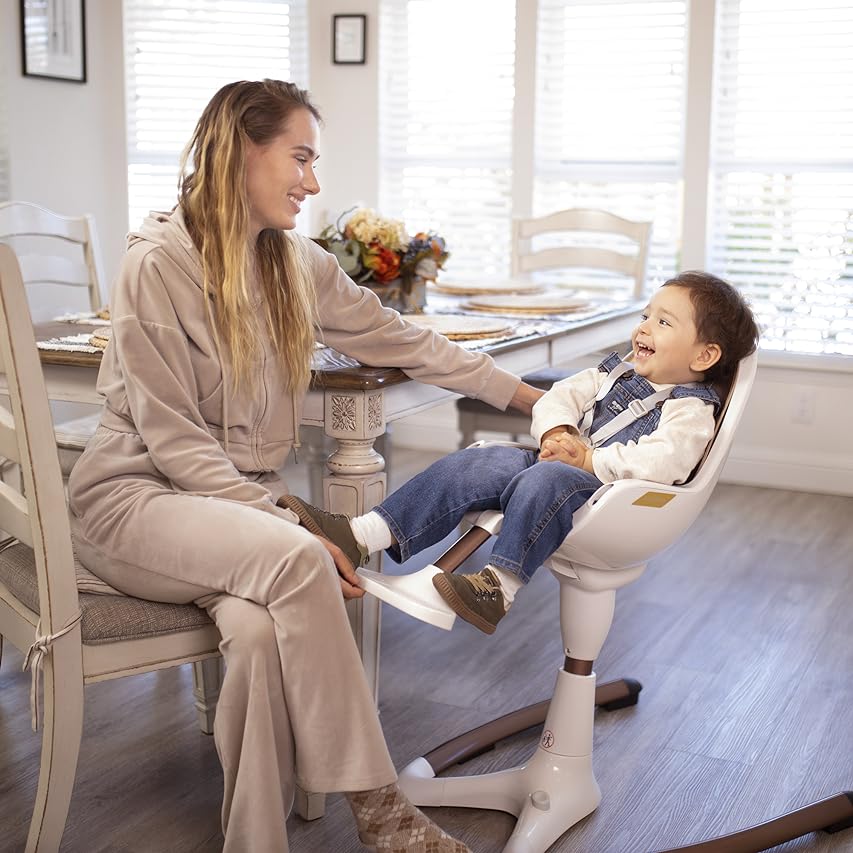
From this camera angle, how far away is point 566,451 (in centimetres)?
195

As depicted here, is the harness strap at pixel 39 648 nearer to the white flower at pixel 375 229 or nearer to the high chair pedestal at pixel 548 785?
the high chair pedestal at pixel 548 785

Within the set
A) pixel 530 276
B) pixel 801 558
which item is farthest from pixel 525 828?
pixel 530 276

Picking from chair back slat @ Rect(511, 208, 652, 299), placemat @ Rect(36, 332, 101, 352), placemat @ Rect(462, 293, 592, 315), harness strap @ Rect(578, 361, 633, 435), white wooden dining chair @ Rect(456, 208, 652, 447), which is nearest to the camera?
harness strap @ Rect(578, 361, 633, 435)

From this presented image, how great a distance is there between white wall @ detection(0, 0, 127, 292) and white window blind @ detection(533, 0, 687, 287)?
1.76 metres

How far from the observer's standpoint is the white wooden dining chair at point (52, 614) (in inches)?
60.9

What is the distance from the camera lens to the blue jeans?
1.78 meters

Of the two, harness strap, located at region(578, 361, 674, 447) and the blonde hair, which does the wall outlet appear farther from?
the blonde hair

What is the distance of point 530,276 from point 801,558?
1.44 metres

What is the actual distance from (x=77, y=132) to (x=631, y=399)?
11.1 feet

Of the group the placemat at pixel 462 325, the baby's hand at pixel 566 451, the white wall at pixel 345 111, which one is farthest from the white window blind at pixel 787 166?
the baby's hand at pixel 566 451

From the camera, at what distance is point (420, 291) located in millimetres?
2955

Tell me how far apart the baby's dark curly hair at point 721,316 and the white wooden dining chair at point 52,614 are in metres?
0.96

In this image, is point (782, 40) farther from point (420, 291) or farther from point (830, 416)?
point (420, 291)

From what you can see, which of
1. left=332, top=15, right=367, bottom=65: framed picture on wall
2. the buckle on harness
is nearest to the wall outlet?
left=332, top=15, right=367, bottom=65: framed picture on wall
